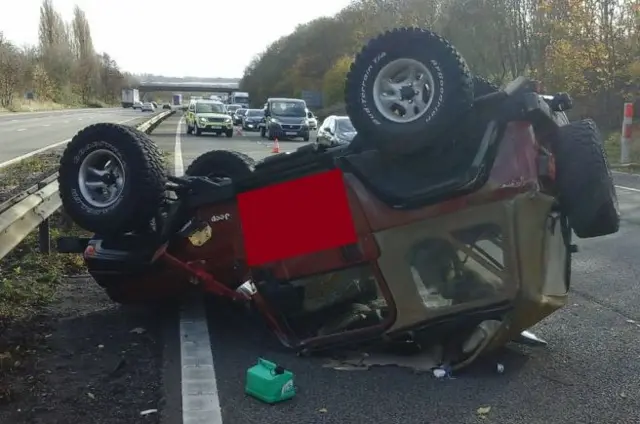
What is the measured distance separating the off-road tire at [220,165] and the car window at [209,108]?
29457 mm

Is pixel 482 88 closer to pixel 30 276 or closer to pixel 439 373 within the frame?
pixel 439 373

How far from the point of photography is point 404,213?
4.09 meters

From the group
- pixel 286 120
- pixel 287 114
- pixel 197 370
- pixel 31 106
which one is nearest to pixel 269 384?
pixel 197 370

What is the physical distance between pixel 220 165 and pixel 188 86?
15664cm

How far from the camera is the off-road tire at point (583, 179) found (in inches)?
160

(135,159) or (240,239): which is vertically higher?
(135,159)

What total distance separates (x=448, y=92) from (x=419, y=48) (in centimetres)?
Result: 34

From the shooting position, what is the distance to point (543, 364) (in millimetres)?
4258

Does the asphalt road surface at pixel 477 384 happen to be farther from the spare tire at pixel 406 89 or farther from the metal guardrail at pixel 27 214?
the metal guardrail at pixel 27 214

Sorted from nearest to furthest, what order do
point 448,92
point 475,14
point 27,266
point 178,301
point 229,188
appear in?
point 448,92 → point 229,188 → point 178,301 → point 27,266 → point 475,14

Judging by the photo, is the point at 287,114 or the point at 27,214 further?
the point at 287,114

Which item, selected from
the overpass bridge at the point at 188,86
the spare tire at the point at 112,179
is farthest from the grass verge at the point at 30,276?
the overpass bridge at the point at 188,86

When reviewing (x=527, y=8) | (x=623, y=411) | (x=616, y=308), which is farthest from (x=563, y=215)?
(x=527, y=8)

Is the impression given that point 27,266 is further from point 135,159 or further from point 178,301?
point 135,159
